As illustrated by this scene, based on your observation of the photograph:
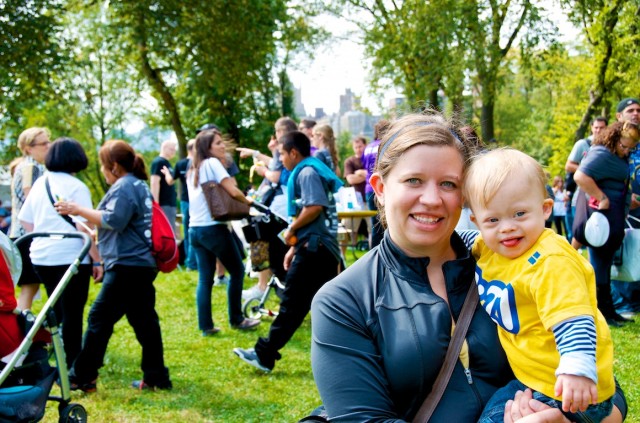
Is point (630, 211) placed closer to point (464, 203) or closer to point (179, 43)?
point (464, 203)

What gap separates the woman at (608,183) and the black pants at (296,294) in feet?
8.84

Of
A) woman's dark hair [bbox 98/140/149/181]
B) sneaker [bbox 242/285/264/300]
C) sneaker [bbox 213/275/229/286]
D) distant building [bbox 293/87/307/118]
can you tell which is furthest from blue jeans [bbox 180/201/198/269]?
distant building [bbox 293/87/307/118]

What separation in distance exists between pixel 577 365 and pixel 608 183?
5.36 metres

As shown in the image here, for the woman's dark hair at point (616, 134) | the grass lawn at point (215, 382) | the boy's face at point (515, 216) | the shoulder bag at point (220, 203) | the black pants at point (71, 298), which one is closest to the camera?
the boy's face at point (515, 216)

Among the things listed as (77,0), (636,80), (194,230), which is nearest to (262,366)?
(194,230)

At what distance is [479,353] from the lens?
203cm

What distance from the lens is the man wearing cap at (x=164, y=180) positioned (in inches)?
424

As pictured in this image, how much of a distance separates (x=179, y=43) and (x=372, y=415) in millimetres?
15469

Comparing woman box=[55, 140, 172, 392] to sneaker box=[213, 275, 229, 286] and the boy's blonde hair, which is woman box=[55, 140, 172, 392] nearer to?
the boy's blonde hair

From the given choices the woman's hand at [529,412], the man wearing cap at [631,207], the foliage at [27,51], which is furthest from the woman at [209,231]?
the foliage at [27,51]

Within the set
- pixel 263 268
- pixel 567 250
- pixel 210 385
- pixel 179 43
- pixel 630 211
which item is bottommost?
pixel 210 385

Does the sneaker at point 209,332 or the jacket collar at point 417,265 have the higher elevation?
the jacket collar at point 417,265

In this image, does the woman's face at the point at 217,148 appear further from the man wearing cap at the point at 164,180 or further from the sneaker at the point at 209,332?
the man wearing cap at the point at 164,180

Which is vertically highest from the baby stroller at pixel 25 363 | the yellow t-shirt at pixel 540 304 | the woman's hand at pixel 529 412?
the yellow t-shirt at pixel 540 304
